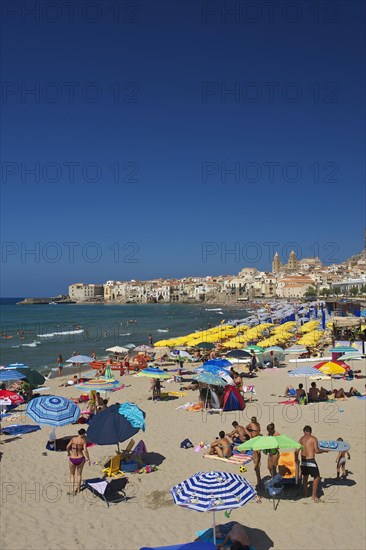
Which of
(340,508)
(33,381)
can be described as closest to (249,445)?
(340,508)

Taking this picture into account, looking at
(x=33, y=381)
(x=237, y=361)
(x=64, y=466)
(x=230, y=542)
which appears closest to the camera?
(x=230, y=542)

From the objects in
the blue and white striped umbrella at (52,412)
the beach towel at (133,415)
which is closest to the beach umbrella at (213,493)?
the beach towel at (133,415)

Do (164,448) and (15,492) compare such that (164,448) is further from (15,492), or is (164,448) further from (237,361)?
(237,361)

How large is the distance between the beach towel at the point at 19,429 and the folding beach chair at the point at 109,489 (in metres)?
3.95

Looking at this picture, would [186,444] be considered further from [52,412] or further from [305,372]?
[305,372]

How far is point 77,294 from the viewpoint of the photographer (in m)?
161

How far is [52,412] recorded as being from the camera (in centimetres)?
802

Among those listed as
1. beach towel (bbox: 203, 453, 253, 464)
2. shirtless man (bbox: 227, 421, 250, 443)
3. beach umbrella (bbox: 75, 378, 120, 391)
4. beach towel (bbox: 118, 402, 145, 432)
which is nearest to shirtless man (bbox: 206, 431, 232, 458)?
→ beach towel (bbox: 203, 453, 253, 464)

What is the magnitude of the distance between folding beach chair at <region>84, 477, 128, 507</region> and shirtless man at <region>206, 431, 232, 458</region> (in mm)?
1840

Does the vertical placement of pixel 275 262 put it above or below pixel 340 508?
above

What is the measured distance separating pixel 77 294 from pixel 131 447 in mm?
156741

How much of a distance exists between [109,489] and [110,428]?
2.90ft

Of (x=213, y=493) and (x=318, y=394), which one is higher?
(x=213, y=493)

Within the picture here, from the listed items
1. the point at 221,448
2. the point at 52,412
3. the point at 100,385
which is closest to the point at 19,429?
the point at 100,385
